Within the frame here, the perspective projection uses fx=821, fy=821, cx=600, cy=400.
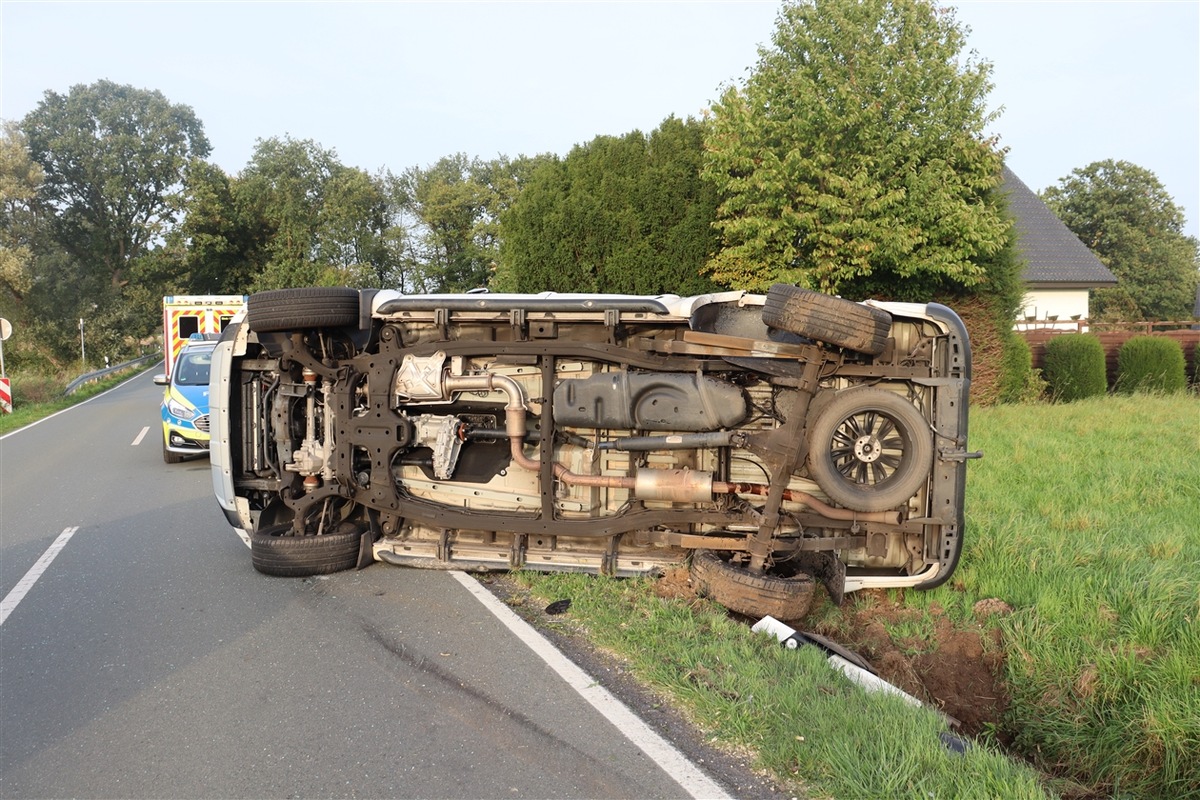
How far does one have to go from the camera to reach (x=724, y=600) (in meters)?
5.13

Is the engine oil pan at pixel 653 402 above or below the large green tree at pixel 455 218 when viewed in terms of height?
below

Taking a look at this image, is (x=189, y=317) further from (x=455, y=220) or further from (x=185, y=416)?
(x=455, y=220)

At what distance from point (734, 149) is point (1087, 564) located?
9717 millimetres

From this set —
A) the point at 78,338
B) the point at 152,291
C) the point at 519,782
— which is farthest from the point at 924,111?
the point at 152,291

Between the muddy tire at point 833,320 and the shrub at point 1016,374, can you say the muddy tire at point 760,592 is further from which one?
the shrub at point 1016,374

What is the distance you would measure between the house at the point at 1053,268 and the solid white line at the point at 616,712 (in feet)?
90.3

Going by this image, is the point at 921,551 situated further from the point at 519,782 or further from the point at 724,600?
the point at 519,782

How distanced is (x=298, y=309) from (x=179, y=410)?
7.08m

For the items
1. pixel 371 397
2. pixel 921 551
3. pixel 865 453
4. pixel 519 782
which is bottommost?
pixel 519 782

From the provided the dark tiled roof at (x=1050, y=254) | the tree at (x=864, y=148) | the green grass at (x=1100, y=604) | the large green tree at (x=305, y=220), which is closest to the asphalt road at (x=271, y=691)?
the green grass at (x=1100, y=604)

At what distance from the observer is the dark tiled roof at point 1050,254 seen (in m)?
28.4

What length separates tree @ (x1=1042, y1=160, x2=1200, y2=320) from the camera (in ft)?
164

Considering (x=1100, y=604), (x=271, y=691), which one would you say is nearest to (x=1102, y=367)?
(x=1100, y=604)

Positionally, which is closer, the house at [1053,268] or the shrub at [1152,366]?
the shrub at [1152,366]
